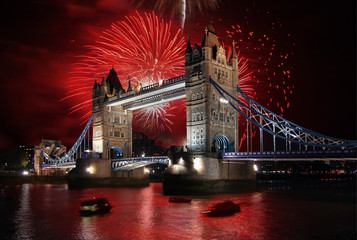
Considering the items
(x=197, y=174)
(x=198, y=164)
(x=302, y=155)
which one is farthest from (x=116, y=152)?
(x=302, y=155)

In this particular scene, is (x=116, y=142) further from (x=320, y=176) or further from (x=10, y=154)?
(x=320, y=176)

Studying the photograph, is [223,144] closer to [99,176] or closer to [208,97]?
[208,97]

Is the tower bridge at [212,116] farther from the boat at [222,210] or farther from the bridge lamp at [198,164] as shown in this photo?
the boat at [222,210]

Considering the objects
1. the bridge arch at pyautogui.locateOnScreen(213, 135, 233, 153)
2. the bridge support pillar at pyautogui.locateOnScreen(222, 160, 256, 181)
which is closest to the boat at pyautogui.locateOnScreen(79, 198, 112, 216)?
the bridge support pillar at pyautogui.locateOnScreen(222, 160, 256, 181)

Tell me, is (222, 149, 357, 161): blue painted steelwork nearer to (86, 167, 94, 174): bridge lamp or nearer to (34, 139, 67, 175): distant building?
(86, 167, 94, 174): bridge lamp

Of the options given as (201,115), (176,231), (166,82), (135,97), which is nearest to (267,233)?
(176,231)
